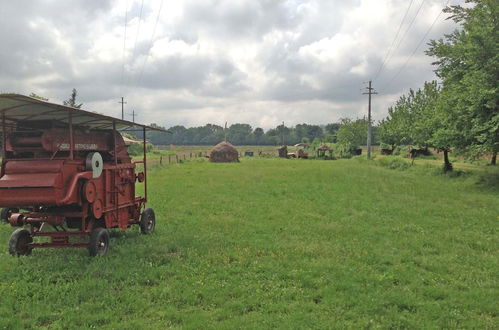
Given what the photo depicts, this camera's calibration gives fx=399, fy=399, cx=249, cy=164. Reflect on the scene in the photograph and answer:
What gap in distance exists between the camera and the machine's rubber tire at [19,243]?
28.6 ft

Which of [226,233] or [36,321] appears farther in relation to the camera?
[226,233]

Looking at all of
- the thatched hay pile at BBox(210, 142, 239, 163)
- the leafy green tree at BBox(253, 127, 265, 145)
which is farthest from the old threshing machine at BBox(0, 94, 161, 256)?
the leafy green tree at BBox(253, 127, 265, 145)

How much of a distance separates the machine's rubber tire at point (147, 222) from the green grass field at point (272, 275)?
0.28 meters

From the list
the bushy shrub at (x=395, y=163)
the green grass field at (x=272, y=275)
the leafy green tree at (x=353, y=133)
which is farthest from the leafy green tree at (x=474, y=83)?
the leafy green tree at (x=353, y=133)

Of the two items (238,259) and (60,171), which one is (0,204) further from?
(238,259)

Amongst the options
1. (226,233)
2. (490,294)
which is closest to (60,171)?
(226,233)

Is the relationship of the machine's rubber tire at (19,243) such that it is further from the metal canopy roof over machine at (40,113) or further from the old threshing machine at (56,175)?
the metal canopy roof over machine at (40,113)

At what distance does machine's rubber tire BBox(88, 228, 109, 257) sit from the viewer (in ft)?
28.1

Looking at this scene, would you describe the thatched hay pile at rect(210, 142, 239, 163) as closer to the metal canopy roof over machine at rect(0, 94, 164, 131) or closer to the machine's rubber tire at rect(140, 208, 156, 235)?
the machine's rubber tire at rect(140, 208, 156, 235)

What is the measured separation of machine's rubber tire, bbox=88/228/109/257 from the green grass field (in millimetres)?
259

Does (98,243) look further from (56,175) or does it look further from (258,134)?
(258,134)

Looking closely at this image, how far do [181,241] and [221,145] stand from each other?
4414cm

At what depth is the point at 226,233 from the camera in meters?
11.2

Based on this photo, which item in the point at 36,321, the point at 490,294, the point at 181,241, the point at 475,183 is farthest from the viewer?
the point at 475,183
